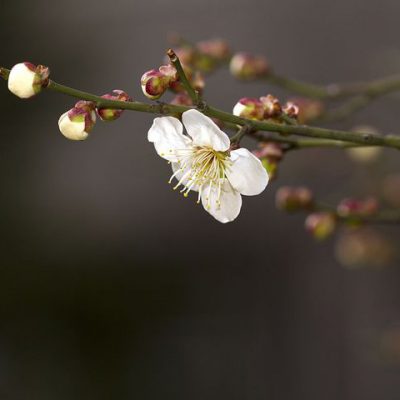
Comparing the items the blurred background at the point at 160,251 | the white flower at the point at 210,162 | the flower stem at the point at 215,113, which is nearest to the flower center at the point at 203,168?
the white flower at the point at 210,162

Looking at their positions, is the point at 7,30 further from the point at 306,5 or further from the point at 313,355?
the point at 313,355

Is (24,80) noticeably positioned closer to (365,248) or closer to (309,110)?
(309,110)

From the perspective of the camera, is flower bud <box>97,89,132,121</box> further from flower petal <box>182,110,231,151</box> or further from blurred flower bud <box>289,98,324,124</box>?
blurred flower bud <box>289,98,324,124</box>

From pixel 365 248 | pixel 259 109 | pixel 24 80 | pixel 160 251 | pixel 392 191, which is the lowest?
pixel 24 80

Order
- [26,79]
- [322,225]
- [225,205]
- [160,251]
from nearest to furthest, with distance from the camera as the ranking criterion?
[26,79] → [225,205] → [322,225] → [160,251]

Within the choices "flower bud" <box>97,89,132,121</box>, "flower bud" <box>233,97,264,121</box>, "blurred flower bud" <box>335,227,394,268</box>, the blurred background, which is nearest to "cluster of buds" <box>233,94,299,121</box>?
"flower bud" <box>233,97,264,121</box>

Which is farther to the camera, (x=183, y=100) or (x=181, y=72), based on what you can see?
(x=183, y=100)


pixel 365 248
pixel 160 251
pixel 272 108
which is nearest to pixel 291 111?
pixel 272 108
